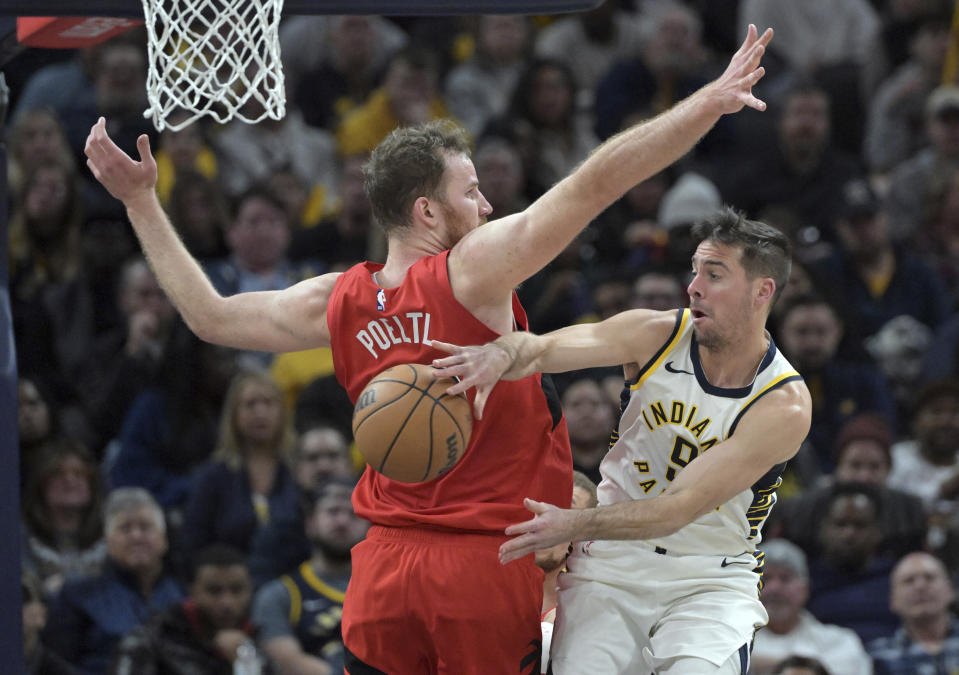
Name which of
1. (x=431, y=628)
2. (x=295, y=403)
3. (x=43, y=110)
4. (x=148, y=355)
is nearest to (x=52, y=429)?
(x=148, y=355)

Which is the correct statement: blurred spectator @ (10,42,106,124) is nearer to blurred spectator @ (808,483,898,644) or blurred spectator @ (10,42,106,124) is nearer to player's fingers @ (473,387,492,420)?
blurred spectator @ (808,483,898,644)

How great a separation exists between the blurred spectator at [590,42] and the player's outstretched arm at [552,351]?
683 cm

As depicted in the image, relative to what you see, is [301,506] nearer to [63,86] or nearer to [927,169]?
[63,86]

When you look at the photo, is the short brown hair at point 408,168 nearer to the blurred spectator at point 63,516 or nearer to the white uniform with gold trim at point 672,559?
the white uniform with gold trim at point 672,559

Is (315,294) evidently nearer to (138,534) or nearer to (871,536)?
(138,534)

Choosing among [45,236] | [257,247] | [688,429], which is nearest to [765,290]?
[688,429]

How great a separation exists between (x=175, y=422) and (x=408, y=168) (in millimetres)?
4481

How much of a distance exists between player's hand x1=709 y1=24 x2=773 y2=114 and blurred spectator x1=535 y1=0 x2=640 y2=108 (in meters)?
7.31

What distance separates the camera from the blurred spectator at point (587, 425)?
8.11m

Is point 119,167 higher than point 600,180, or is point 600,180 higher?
point 119,167

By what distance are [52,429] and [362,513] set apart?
158 inches

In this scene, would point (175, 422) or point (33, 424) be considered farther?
point (175, 422)

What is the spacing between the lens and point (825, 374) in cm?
884

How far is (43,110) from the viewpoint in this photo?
30.6 ft
